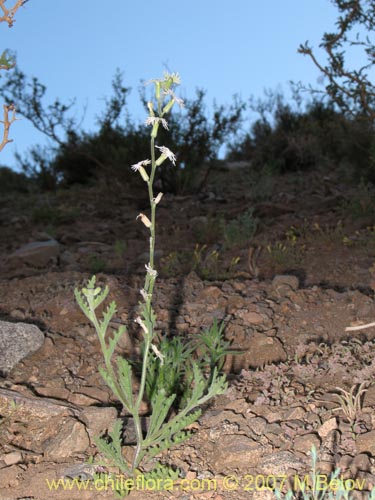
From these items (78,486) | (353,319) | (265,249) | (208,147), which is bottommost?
(78,486)

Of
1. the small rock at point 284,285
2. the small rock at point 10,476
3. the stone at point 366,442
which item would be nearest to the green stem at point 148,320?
the small rock at point 10,476

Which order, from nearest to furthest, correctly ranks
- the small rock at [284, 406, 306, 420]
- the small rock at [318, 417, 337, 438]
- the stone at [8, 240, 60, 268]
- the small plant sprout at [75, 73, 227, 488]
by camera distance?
the small plant sprout at [75, 73, 227, 488] → the small rock at [318, 417, 337, 438] → the small rock at [284, 406, 306, 420] → the stone at [8, 240, 60, 268]

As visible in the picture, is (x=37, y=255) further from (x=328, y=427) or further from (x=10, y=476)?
(x=328, y=427)

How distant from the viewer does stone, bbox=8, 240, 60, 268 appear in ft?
18.5

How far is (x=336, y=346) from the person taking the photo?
3.04 metres

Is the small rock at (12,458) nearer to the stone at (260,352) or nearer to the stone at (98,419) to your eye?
the stone at (98,419)

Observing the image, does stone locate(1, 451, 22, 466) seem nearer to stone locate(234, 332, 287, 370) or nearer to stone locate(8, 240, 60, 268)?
stone locate(234, 332, 287, 370)

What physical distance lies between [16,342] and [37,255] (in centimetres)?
265

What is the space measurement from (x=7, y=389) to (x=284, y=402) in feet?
4.18

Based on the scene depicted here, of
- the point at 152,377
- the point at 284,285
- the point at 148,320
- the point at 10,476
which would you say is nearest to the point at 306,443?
the point at 152,377

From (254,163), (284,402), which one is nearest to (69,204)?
(254,163)

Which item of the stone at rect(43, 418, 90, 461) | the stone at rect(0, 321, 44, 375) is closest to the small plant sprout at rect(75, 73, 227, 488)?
the stone at rect(43, 418, 90, 461)

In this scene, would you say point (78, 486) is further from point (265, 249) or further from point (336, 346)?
point (265, 249)

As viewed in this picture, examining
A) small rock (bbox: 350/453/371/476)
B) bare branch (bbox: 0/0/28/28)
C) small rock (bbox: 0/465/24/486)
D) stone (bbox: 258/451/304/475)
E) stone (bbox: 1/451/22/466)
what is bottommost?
small rock (bbox: 0/465/24/486)
